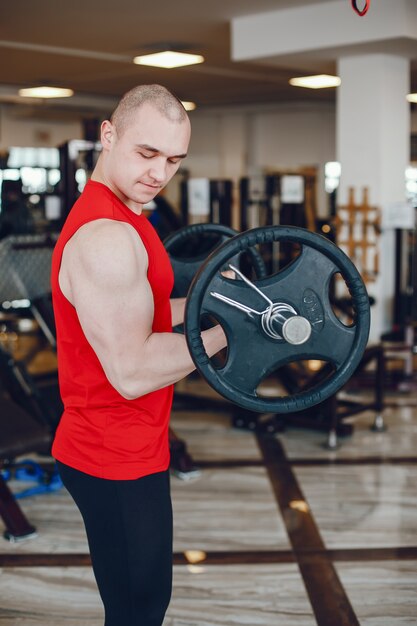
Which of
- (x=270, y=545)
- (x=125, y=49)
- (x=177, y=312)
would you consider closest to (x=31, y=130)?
(x=125, y=49)

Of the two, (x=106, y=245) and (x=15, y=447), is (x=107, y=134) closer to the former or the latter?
(x=106, y=245)

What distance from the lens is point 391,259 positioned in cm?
650

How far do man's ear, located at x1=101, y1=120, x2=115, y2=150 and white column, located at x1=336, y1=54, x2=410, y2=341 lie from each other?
16.5 feet

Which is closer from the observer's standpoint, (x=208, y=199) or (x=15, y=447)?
(x=15, y=447)

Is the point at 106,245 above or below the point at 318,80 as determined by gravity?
below

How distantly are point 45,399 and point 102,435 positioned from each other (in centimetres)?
254

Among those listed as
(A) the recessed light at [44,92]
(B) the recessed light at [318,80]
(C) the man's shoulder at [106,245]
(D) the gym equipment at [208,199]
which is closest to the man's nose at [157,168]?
(C) the man's shoulder at [106,245]

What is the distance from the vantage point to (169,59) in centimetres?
761

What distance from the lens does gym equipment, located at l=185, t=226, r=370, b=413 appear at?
137 cm

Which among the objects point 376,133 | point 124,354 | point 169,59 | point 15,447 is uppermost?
point 169,59

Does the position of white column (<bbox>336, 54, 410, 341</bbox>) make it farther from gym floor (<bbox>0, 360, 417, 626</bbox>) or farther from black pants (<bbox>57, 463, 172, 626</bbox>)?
black pants (<bbox>57, 463, 172, 626</bbox>)

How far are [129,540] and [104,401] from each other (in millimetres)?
258

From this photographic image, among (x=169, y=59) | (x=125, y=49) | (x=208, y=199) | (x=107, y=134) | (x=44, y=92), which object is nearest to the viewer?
(x=107, y=134)

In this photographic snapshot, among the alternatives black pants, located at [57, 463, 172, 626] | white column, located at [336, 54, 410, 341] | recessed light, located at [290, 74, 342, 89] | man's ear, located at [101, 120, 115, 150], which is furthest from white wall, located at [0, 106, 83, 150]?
black pants, located at [57, 463, 172, 626]
